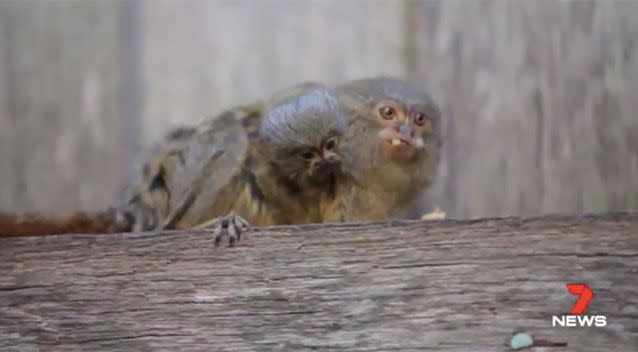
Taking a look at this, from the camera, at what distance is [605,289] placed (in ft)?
6.17

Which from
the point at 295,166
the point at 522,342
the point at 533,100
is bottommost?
the point at 522,342

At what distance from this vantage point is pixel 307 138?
2412 millimetres

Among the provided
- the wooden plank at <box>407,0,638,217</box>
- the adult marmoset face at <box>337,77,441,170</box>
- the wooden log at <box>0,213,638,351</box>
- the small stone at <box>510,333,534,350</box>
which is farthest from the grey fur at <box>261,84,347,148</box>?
the small stone at <box>510,333,534,350</box>

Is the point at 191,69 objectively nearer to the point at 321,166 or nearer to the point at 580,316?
the point at 321,166

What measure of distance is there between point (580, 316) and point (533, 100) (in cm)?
73

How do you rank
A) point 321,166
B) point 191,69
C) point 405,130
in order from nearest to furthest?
point 321,166 → point 405,130 → point 191,69

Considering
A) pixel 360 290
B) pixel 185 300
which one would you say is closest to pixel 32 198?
pixel 185 300

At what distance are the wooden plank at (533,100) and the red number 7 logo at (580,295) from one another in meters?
0.52

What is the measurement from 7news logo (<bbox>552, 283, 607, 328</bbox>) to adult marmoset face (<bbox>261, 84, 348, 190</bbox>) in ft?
2.17

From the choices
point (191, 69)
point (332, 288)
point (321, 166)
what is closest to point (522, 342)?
point (332, 288)

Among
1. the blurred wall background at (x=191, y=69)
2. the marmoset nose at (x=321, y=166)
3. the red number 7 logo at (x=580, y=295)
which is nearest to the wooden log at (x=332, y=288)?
the red number 7 logo at (x=580, y=295)

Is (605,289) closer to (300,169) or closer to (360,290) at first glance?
(360,290)

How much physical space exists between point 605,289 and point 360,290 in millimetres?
353

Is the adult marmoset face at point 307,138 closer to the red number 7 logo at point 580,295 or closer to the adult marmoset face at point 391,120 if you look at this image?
the adult marmoset face at point 391,120
